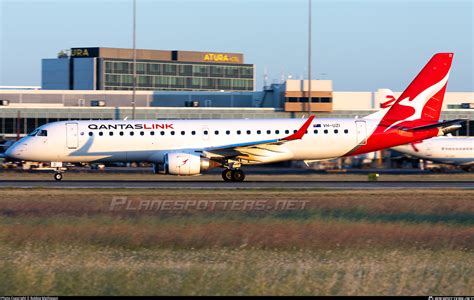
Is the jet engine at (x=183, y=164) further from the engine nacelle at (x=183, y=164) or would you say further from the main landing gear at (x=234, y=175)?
the main landing gear at (x=234, y=175)

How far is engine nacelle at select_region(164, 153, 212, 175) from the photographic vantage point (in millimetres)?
37562

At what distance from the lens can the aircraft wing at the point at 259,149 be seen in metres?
38.8

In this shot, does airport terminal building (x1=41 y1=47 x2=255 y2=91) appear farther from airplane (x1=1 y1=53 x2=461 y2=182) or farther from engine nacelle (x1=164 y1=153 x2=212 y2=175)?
engine nacelle (x1=164 y1=153 x2=212 y2=175)

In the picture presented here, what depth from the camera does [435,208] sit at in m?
26.4

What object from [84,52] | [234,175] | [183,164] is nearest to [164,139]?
[183,164]

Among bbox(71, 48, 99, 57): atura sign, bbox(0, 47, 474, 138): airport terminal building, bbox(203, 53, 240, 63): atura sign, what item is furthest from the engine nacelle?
bbox(203, 53, 240, 63): atura sign

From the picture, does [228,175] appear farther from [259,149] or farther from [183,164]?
[183,164]

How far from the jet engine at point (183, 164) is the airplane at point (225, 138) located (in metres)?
1.97

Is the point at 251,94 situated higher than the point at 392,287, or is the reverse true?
the point at 251,94

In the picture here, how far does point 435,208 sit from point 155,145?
58.7ft

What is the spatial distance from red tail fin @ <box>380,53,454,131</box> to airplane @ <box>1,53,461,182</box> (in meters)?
0.06

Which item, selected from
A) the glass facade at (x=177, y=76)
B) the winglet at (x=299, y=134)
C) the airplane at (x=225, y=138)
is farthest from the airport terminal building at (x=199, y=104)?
the glass facade at (x=177, y=76)

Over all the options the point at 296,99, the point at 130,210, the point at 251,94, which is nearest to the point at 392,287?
the point at 130,210

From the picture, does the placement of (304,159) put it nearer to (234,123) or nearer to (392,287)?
(234,123)
